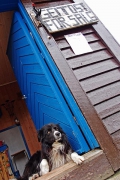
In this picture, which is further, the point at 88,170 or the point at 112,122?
the point at 112,122

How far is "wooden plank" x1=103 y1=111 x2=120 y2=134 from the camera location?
→ 2.15 m

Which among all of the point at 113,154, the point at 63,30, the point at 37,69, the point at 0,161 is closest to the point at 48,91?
the point at 37,69

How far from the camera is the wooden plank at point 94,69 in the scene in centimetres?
244

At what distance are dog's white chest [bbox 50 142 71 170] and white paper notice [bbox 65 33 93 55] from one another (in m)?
1.17

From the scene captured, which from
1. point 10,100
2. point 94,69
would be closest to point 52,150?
point 94,69

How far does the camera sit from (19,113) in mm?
4746

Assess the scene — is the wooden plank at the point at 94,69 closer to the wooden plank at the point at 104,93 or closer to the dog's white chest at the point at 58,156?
the wooden plank at the point at 104,93

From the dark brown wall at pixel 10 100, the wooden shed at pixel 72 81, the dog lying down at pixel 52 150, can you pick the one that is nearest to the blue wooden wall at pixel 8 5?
the wooden shed at pixel 72 81

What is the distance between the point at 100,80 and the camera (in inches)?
97.4

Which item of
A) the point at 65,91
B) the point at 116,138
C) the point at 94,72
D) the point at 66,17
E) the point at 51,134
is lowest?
the point at 116,138

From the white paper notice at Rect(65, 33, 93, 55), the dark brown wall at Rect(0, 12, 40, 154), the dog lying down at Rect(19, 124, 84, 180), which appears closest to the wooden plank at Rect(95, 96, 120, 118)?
the dog lying down at Rect(19, 124, 84, 180)

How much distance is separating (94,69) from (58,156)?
3.64ft

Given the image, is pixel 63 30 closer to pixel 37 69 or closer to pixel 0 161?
pixel 37 69

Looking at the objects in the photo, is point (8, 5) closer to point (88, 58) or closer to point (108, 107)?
point (88, 58)
